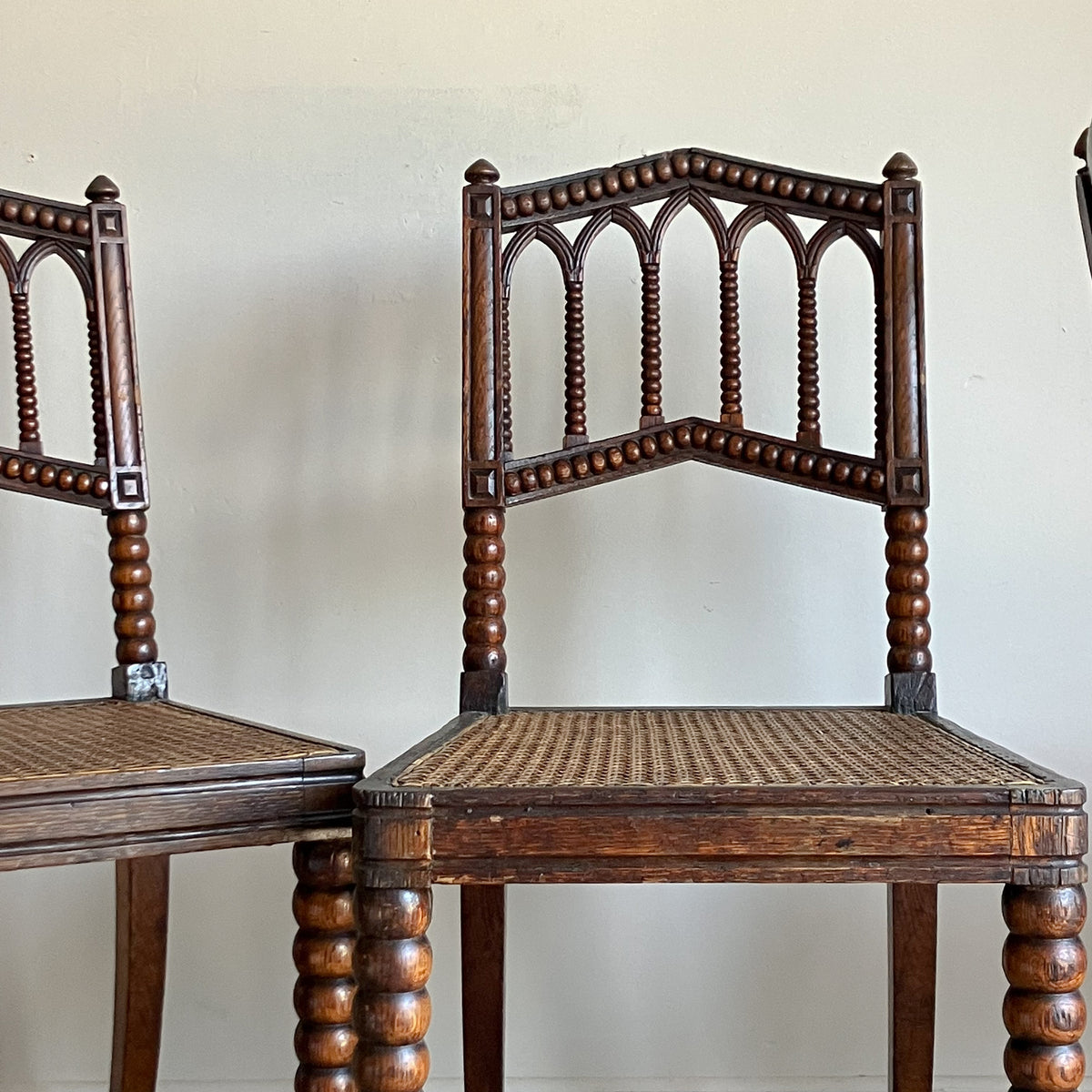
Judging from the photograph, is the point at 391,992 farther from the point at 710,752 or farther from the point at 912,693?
the point at 912,693

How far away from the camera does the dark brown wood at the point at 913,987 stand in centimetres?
109

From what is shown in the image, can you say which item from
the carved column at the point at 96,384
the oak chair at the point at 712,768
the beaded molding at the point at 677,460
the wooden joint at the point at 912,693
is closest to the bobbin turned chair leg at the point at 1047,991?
the oak chair at the point at 712,768

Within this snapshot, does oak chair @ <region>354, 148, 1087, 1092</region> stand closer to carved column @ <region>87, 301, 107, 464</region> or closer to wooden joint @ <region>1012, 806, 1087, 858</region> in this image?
wooden joint @ <region>1012, 806, 1087, 858</region>

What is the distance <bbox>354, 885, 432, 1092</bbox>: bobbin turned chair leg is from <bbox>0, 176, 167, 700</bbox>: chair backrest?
470mm

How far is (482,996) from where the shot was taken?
113cm

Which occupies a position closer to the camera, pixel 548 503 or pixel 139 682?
pixel 139 682

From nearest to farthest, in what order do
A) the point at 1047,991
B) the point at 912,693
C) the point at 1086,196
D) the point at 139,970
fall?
the point at 1047,991 < the point at 1086,196 < the point at 912,693 < the point at 139,970

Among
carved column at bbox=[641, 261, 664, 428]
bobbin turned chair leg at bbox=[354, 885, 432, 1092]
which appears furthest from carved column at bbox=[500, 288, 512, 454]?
bobbin turned chair leg at bbox=[354, 885, 432, 1092]

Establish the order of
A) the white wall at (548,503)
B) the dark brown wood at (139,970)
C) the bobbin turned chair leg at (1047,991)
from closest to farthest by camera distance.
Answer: the bobbin turned chair leg at (1047,991), the dark brown wood at (139,970), the white wall at (548,503)

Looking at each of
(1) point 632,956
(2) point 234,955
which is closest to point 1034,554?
(1) point 632,956

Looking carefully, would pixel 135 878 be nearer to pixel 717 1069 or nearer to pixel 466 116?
pixel 717 1069

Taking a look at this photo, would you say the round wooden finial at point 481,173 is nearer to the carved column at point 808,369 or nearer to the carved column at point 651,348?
the carved column at point 651,348

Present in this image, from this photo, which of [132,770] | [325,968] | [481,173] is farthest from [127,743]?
[481,173]

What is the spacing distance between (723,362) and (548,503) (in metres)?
0.32
